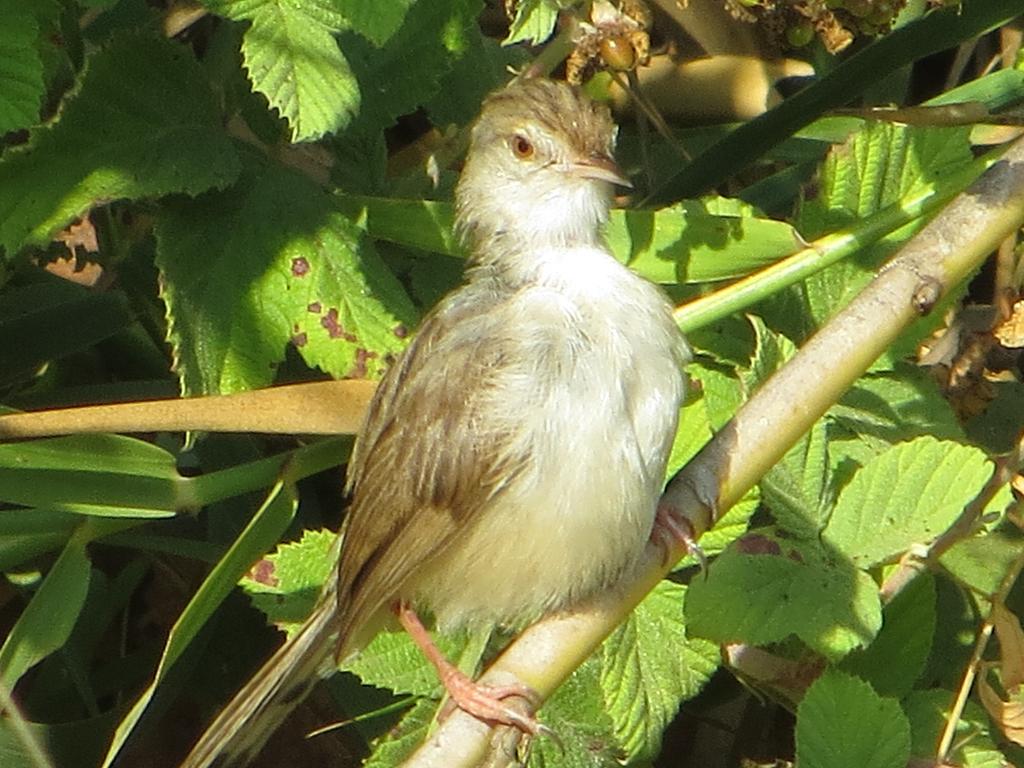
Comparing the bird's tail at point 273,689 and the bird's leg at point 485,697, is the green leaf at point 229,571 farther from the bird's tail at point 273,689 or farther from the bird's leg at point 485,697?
the bird's leg at point 485,697

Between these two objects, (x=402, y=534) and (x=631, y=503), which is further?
(x=402, y=534)

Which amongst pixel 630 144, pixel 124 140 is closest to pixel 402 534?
pixel 124 140

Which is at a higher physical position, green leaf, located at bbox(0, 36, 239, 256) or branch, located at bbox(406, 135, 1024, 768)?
green leaf, located at bbox(0, 36, 239, 256)

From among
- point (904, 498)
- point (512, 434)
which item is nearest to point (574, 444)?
point (512, 434)

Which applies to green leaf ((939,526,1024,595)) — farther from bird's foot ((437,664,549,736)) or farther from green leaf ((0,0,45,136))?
green leaf ((0,0,45,136))

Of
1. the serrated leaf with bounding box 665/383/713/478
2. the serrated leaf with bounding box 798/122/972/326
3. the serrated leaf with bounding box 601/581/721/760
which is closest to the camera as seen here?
the serrated leaf with bounding box 601/581/721/760

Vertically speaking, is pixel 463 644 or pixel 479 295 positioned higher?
pixel 479 295

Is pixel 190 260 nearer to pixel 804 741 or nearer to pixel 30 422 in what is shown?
pixel 30 422

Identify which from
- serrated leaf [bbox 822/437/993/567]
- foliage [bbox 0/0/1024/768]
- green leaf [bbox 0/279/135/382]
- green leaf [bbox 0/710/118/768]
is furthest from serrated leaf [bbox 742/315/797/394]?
green leaf [bbox 0/710/118/768]
